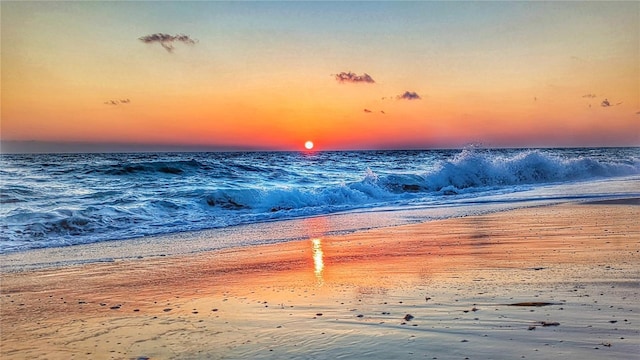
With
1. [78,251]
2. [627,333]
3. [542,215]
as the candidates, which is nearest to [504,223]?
[542,215]

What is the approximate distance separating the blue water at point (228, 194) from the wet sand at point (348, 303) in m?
5.19

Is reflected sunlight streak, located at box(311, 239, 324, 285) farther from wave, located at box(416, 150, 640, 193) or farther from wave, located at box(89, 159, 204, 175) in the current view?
wave, located at box(89, 159, 204, 175)

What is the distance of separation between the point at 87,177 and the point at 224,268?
23910 mm

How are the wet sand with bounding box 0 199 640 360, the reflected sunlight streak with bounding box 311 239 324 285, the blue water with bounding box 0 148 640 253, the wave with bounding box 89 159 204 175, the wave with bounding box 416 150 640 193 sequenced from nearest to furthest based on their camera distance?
1. the wet sand with bounding box 0 199 640 360
2. the reflected sunlight streak with bounding box 311 239 324 285
3. the blue water with bounding box 0 148 640 253
4. the wave with bounding box 416 150 640 193
5. the wave with bounding box 89 159 204 175

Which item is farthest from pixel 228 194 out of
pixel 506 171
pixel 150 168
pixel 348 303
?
pixel 506 171

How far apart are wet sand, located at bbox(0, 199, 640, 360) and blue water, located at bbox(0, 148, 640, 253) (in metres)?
5.19

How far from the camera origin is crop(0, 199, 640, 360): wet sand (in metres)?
3.77

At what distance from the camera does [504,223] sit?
425 inches

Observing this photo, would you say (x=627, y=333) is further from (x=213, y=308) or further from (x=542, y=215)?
(x=542, y=215)

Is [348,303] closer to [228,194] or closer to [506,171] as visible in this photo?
[228,194]

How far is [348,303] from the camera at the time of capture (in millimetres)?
4930

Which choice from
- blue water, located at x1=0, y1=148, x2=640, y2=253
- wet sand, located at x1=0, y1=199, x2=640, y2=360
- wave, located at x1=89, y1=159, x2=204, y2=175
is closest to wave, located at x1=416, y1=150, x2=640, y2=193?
blue water, located at x1=0, y1=148, x2=640, y2=253

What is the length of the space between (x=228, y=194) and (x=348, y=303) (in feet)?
50.9

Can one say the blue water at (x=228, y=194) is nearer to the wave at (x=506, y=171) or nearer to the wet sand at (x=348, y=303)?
the wave at (x=506, y=171)
